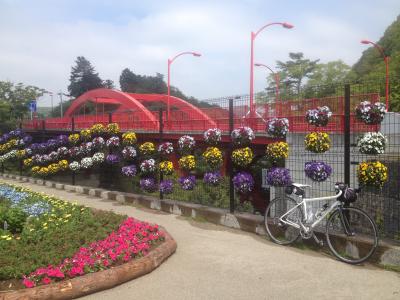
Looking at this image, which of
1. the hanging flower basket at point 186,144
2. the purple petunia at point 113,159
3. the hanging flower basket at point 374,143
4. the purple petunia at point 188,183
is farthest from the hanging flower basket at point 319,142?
the purple petunia at point 113,159

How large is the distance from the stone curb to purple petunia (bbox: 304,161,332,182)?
2824 millimetres

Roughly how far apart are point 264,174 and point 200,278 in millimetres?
3319

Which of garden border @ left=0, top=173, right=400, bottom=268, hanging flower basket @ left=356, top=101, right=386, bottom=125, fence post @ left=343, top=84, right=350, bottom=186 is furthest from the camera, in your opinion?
fence post @ left=343, top=84, right=350, bottom=186

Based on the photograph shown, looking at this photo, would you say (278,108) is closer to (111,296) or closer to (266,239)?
(266,239)

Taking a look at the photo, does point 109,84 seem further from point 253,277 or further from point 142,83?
point 253,277

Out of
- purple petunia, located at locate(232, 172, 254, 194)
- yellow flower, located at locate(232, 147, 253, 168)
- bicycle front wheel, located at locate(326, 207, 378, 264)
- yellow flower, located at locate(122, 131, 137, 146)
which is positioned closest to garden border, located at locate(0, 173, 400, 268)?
bicycle front wheel, located at locate(326, 207, 378, 264)

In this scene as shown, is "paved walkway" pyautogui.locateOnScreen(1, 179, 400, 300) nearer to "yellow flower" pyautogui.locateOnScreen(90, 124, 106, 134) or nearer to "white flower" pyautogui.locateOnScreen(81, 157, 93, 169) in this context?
"white flower" pyautogui.locateOnScreen(81, 157, 93, 169)

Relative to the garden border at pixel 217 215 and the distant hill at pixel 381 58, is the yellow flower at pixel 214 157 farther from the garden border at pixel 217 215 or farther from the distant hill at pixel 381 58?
the distant hill at pixel 381 58

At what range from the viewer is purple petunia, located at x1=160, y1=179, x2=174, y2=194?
11227 millimetres

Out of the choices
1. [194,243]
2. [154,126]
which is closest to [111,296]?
[194,243]

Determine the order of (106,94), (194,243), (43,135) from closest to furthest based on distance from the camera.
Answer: (194,243) < (43,135) < (106,94)

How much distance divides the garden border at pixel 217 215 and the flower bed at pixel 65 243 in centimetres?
194

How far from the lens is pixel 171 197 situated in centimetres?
1166

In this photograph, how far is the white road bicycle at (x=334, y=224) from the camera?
6.28m
